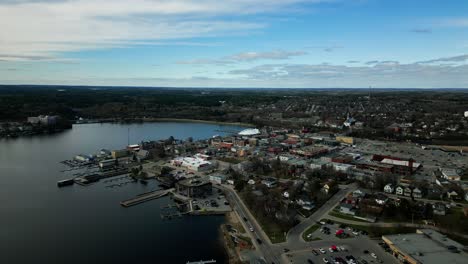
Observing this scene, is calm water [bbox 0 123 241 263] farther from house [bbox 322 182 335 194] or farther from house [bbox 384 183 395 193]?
house [bbox 384 183 395 193]

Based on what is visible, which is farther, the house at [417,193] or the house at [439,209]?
the house at [417,193]

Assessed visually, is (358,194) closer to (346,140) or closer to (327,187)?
(327,187)

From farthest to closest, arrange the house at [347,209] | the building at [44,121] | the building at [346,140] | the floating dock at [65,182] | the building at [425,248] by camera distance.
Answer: the building at [44,121] → the building at [346,140] → the floating dock at [65,182] → the house at [347,209] → the building at [425,248]

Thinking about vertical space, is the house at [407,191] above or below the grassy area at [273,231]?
above

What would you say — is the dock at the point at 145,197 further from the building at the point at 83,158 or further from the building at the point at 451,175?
the building at the point at 451,175

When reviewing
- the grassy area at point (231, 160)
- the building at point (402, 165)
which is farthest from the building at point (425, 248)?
the grassy area at point (231, 160)

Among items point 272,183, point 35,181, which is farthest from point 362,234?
point 35,181

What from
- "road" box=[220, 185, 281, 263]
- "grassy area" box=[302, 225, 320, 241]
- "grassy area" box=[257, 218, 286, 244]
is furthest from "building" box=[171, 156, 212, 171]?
"grassy area" box=[302, 225, 320, 241]
